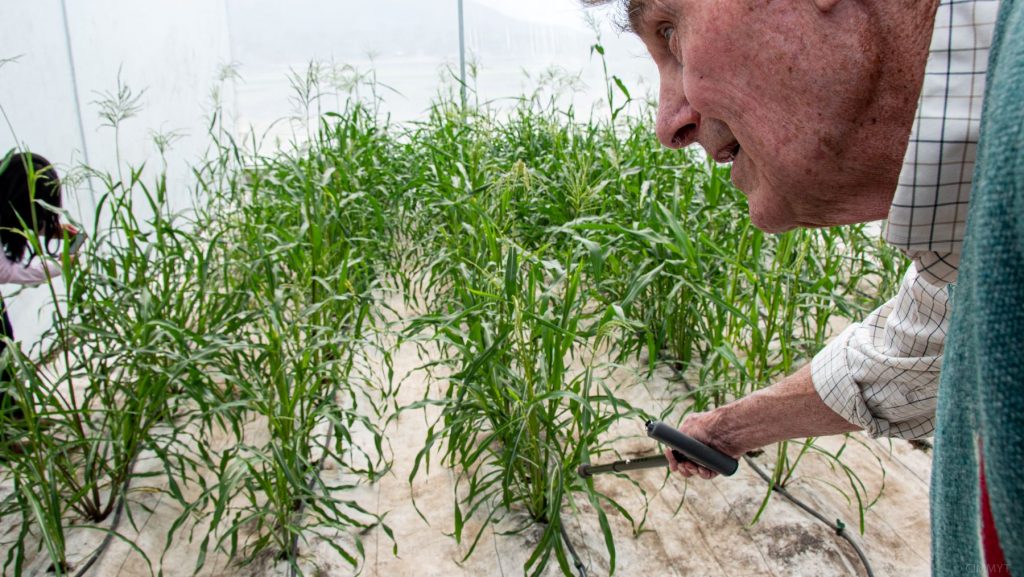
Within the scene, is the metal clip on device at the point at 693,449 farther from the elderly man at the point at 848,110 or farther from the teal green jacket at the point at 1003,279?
the teal green jacket at the point at 1003,279

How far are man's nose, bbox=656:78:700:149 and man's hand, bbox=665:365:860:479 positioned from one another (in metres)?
0.44

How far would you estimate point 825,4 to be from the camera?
1.86ft

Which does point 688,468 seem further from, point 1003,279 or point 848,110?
point 1003,279

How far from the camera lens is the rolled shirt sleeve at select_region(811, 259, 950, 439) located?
91cm

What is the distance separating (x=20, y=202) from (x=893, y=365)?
2600 millimetres

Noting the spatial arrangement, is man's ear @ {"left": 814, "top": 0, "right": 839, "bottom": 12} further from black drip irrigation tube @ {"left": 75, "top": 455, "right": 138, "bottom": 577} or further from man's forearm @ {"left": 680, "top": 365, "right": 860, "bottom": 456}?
black drip irrigation tube @ {"left": 75, "top": 455, "right": 138, "bottom": 577}

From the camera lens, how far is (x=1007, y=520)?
345 mm

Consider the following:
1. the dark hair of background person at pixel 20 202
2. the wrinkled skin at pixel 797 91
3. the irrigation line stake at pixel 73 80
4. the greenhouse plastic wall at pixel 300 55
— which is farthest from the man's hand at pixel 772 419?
the irrigation line stake at pixel 73 80

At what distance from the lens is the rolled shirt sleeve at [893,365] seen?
0.91 meters

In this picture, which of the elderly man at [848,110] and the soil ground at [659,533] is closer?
the elderly man at [848,110]

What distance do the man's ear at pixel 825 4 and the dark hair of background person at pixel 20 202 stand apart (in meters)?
2.33

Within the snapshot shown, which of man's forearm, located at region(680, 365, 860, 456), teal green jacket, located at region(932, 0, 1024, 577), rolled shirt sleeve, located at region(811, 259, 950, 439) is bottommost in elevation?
man's forearm, located at region(680, 365, 860, 456)

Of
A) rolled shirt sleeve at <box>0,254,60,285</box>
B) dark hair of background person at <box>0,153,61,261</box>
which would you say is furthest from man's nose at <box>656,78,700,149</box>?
rolled shirt sleeve at <box>0,254,60,285</box>

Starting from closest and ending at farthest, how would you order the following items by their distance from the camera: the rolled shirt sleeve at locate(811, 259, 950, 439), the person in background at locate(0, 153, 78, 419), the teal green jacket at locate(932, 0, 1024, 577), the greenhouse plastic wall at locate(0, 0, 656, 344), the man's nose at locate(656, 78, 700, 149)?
the teal green jacket at locate(932, 0, 1024, 577) < the man's nose at locate(656, 78, 700, 149) < the rolled shirt sleeve at locate(811, 259, 950, 439) < the person in background at locate(0, 153, 78, 419) < the greenhouse plastic wall at locate(0, 0, 656, 344)
